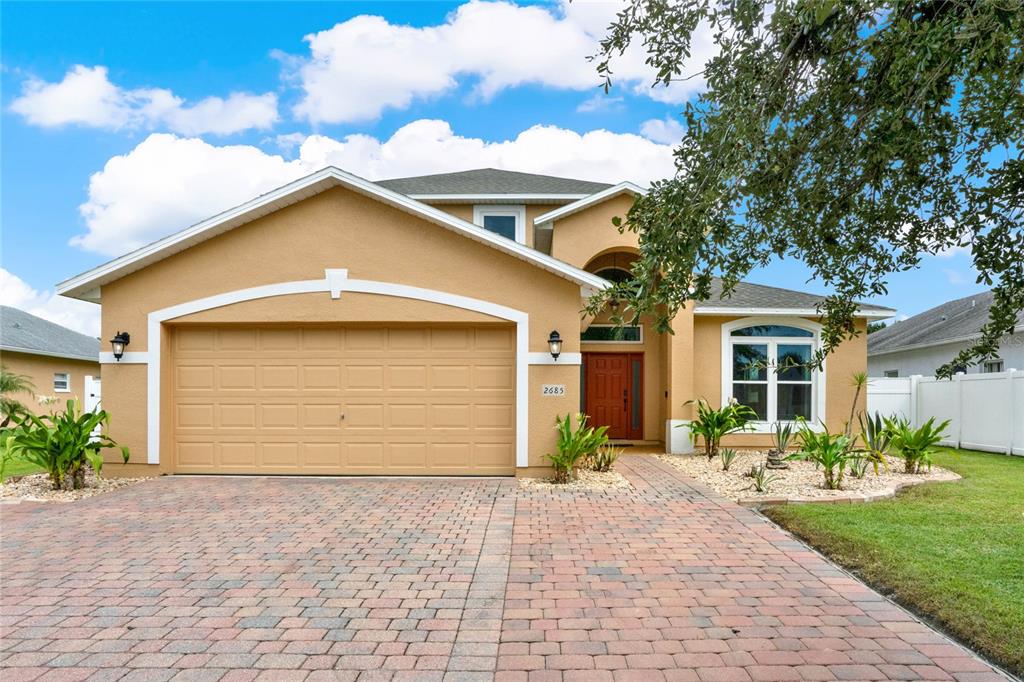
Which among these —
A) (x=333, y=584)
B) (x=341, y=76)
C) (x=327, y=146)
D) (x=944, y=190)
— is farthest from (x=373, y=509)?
(x=327, y=146)

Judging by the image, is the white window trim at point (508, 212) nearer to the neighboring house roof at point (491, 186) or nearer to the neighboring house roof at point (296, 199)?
the neighboring house roof at point (491, 186)

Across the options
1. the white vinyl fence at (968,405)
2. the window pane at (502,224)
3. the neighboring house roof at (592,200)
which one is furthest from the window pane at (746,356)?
the window pane at (502,224)

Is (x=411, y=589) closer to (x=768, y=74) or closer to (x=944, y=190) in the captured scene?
(x=768, y=74)

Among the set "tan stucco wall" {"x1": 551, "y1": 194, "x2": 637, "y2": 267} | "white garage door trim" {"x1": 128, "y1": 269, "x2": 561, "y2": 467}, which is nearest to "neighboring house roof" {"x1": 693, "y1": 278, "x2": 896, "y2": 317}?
"tan stucco wall" {"x1": 551, "y1": 194, "x2": 637, "y2": 267}

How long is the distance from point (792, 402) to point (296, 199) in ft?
37.8

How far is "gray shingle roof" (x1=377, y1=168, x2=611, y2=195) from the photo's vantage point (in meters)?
15.5

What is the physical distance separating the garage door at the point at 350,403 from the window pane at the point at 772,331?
656 cm

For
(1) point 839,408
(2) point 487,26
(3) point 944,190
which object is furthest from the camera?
(1) point 839,408

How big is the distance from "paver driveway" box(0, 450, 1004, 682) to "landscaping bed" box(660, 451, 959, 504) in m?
1.32

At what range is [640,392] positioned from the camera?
47.8 feet

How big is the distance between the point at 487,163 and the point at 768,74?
16481mm

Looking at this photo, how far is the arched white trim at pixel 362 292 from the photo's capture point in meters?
9.73

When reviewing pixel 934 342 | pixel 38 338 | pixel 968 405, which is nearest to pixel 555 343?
pixel 968 405

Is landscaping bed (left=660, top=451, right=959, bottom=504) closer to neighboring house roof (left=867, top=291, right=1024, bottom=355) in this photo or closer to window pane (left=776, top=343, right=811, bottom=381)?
window pane (left=776, top=343, right=811, bottom=381)
